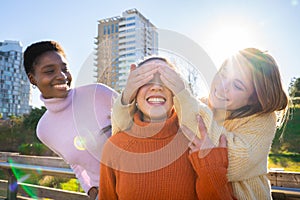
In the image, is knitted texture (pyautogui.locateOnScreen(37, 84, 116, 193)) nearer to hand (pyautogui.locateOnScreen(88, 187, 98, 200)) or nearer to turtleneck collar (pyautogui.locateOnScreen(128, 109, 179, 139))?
hand (pyautogui.locateOnScreen(88, 187, 98, 200))

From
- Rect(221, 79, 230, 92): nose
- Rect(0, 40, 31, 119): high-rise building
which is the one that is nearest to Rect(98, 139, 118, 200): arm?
Rect(221, 79, 230, 92): nose

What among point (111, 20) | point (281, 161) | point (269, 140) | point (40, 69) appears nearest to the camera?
point (269, 140)

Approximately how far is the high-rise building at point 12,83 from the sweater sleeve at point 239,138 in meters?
38.4

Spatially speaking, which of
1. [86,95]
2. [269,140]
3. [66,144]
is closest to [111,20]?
[86,95]

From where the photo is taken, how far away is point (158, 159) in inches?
44.6

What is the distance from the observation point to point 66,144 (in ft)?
5.06

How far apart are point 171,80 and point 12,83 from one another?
4085cm

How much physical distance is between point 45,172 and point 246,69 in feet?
7.19

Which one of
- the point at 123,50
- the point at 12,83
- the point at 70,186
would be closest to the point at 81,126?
the point at 123,50

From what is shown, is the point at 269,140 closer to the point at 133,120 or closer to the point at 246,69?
the point at 246,69

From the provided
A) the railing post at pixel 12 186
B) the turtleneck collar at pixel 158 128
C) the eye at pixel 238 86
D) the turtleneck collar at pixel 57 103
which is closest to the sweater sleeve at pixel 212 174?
the turtleneck collar at pixel 158 128

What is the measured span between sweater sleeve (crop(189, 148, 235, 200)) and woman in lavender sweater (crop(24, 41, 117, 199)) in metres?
0.59

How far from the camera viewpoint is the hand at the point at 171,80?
1.06 m

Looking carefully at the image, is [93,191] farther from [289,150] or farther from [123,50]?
[289,150]
